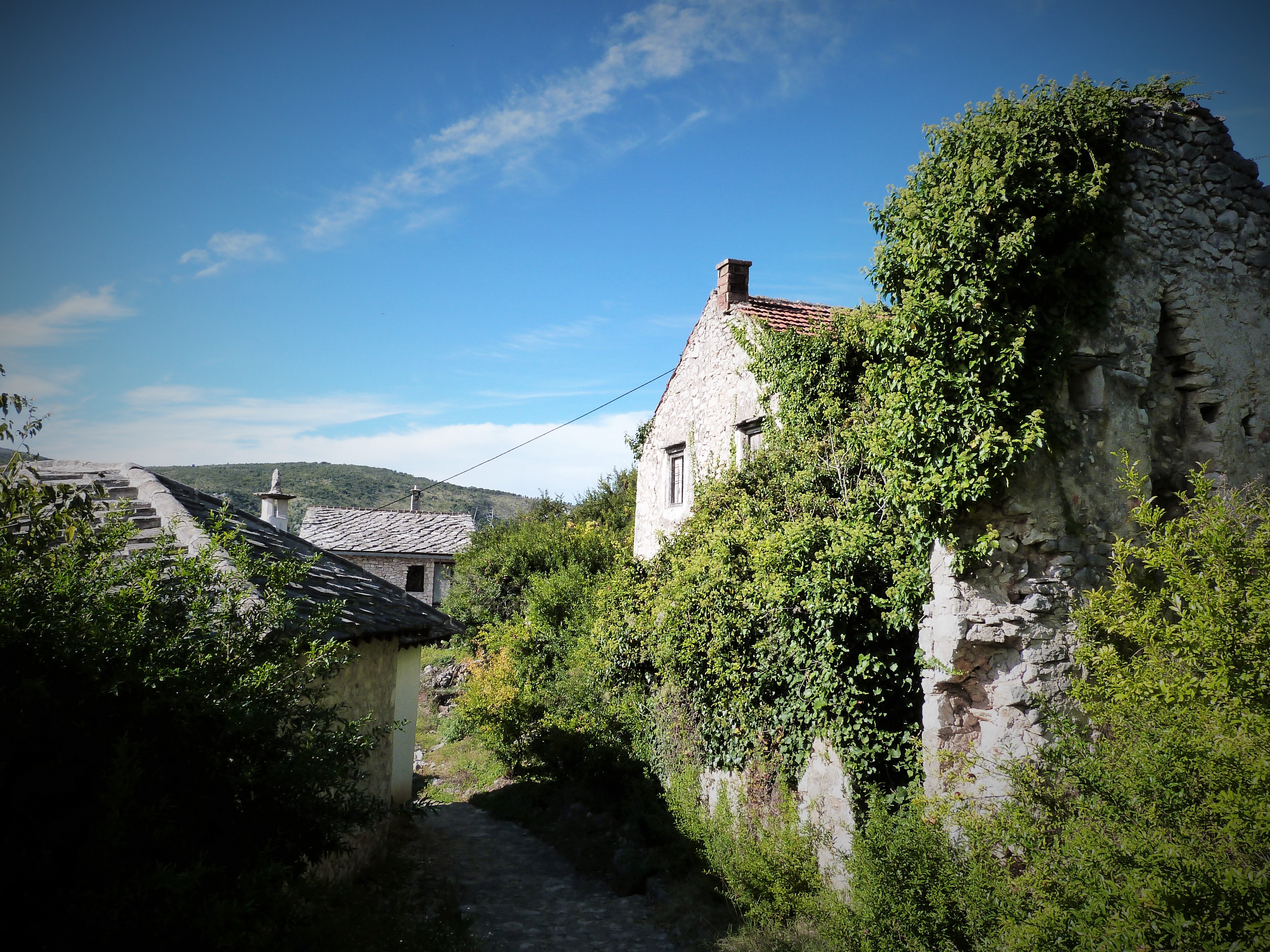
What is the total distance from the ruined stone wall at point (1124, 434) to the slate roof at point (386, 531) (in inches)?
918

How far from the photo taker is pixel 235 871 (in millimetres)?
4062

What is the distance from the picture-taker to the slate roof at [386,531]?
27984mm

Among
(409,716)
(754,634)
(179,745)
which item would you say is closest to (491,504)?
(409,716)

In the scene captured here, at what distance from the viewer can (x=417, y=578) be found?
28625 millimetres

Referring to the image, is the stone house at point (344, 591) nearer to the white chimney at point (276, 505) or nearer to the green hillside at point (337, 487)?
the white chimney at point (276, 505)

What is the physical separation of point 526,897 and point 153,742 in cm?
680

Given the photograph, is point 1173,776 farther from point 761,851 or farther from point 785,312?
point 785,312

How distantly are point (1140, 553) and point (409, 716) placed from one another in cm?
1151

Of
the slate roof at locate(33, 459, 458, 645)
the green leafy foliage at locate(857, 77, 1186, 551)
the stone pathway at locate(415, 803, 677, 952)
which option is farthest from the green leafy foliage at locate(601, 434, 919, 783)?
the slate roof at locate(33, 459, 458, 645)

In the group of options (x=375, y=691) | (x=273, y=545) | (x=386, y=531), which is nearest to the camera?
(x=375, y=691)

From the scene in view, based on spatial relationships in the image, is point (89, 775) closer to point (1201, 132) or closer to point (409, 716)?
point (409, 716)

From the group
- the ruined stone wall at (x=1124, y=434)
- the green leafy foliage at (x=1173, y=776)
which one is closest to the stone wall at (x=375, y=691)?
the ruined stone wall at (x=1124, y=434)

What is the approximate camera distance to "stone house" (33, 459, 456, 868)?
310 inches

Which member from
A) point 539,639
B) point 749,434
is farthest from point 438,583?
point 749,434
